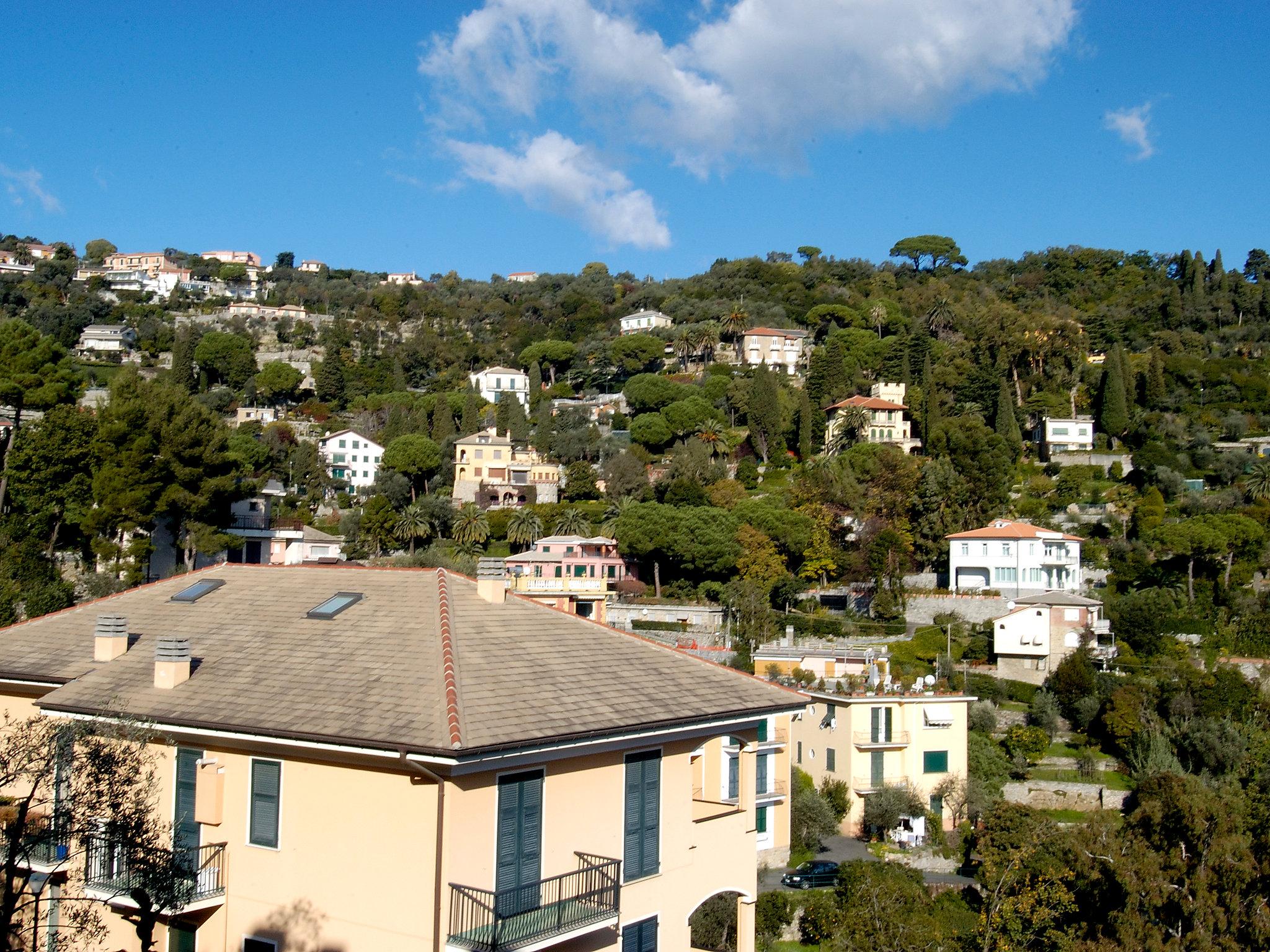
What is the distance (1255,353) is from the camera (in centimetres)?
8556

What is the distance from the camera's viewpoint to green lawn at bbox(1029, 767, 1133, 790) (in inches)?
1492

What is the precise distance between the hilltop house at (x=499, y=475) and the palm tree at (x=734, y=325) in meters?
28.7

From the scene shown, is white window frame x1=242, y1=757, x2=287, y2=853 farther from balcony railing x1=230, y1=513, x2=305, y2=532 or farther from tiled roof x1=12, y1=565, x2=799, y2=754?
balcony railing x1=230, y1=513, x2=305, y2=532

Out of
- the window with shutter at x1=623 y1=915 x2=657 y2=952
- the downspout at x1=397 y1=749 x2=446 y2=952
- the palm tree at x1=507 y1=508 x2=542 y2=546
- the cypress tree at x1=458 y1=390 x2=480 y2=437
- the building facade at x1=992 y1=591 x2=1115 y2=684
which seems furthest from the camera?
the cypress tree at x1=458 y1=390 x2=480 y2=437

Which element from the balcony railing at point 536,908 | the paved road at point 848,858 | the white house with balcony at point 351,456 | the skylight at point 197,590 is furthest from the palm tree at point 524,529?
the balcony railing at point 536,908

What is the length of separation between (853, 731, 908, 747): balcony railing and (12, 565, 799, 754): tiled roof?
2096 centimetres

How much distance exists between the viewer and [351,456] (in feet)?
277

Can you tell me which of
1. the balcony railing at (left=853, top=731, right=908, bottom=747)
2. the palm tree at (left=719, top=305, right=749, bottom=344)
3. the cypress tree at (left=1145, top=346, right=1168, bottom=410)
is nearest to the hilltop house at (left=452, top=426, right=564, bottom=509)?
the palm tree at (left=719, top=305, right=749, bottom=344)

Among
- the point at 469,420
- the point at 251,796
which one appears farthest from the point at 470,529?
the point at 251,796

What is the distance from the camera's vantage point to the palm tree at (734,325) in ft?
333

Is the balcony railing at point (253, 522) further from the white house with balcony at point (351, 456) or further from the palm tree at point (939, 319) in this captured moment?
the palm tree at point (939, 319)

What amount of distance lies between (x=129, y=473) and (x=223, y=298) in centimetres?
10100

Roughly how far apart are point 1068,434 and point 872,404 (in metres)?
12.4

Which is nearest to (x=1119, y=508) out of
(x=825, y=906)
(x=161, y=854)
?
(x=825, y=906)
